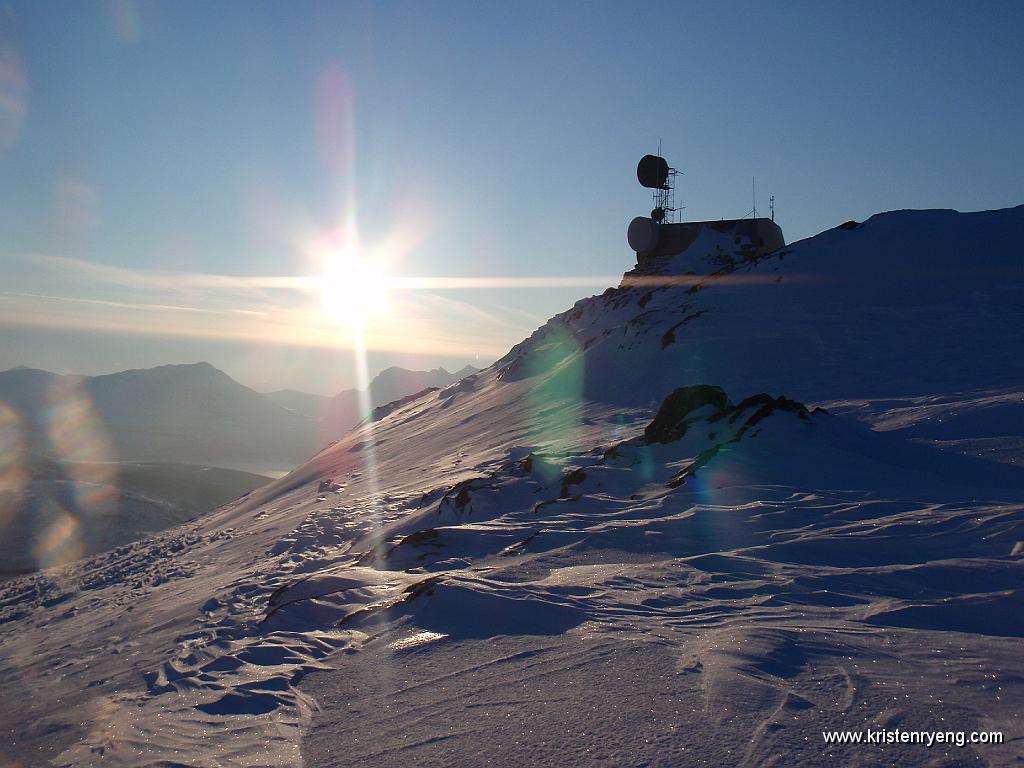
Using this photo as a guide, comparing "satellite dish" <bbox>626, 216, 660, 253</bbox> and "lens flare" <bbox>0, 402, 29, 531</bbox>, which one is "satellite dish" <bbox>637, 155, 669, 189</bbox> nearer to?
"satellite dish" <bbox>626, 216, 660, 253</bbox>

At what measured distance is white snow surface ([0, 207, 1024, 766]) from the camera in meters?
4.70

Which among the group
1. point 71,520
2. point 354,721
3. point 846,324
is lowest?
point 71,520

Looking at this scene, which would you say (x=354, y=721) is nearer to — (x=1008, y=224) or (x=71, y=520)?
(x=1008, y=224)

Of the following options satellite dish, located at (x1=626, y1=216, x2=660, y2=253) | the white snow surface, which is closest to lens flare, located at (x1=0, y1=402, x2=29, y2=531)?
the white snow surface

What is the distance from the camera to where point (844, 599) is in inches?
252

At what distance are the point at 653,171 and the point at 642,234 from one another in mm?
4133

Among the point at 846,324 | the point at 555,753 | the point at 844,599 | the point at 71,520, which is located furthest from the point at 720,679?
the point at 71,520

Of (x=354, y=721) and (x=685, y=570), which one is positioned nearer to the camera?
(x=354, y=721)

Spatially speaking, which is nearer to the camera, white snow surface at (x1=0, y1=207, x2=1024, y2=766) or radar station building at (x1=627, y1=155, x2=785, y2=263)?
white snow surface at (x1=0, y1=207, x2=1024, y2=766)

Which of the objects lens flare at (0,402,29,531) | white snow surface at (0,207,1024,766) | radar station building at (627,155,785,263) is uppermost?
radar station building at (627,155,785,263)

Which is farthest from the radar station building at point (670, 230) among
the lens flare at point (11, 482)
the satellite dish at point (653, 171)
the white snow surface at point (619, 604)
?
the lens flare at point (11, 482)

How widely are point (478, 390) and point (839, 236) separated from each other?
53.1 ft

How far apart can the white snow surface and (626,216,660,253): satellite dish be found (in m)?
19.3

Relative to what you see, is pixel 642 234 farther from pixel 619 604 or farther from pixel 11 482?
pixel 11 482
